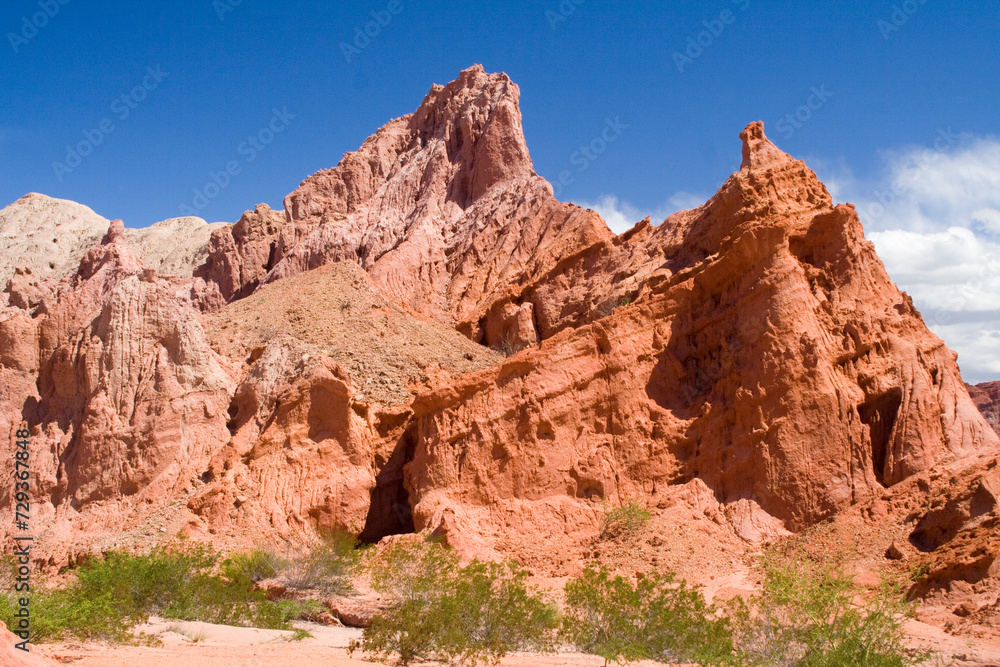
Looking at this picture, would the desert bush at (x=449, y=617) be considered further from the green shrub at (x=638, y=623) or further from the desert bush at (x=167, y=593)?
the desert bush at (x=167, y=593)

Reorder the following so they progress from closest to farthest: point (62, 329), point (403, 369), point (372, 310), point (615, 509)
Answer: point (615, 509), point (62, 329), point (403, 369), point (372, 310)

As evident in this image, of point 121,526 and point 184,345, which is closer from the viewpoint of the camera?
point 121,526

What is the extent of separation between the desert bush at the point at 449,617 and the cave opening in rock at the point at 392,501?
270 inches

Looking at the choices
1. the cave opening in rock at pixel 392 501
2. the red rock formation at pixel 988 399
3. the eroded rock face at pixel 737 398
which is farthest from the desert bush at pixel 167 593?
the red rock formation at pixel 988 399

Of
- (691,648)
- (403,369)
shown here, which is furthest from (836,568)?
(403,369)

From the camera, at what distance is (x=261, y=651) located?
44.6 ft

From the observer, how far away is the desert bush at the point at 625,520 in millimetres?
22125

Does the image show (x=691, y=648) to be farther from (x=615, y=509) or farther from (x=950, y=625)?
(x=615, y=509)

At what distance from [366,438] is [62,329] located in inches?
415

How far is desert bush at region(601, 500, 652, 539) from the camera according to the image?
22125 millimetres

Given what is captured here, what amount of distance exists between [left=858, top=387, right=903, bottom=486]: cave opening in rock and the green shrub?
26.5ft

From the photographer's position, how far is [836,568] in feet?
58.8

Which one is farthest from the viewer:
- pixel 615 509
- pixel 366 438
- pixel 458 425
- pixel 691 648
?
pixel 366 438

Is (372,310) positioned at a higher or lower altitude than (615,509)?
higher
